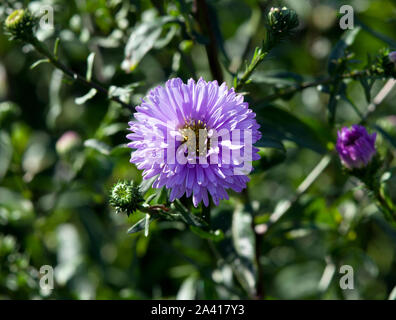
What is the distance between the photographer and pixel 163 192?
Answer: 1.24 m

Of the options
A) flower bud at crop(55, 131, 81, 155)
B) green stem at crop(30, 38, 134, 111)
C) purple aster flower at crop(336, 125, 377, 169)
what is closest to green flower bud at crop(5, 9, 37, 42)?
green stem at crop(30, 38, 134, 111)

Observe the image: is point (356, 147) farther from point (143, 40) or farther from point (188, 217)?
point (143, 40)

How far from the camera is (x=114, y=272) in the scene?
2156mm

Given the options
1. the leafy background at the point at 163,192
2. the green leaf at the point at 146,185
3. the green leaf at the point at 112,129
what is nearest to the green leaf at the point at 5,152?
the leafy background at the point at 163,192

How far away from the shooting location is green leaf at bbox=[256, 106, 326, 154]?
5.09ft

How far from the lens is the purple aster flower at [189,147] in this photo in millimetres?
1100

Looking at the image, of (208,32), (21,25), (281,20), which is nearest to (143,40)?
(208,32)

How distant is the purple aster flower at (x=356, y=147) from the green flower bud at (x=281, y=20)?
1.32 ft

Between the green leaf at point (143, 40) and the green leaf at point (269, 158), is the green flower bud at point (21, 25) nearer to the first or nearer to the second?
the green leaf at point (143, 40)

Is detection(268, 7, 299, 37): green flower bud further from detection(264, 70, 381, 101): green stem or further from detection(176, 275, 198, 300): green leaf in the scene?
detection(176, 275, 198, 300): green leaf

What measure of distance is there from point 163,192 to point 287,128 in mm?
587
